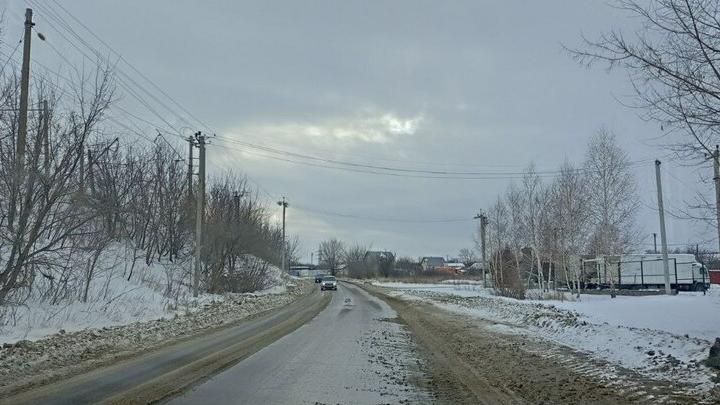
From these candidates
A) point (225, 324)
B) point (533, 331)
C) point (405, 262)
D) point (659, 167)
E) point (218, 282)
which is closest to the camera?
point (533, 331)

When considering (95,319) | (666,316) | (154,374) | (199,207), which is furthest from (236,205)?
(154,374)

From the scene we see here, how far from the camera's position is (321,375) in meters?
10.1

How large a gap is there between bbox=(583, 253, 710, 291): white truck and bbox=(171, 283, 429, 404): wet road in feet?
112

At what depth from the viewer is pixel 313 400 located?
7941 mm

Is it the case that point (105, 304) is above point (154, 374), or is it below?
above

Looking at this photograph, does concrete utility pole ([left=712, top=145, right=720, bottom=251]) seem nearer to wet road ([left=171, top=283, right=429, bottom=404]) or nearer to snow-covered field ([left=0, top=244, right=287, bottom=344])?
wet road ([left=171, top=283, right=429, bottom=404])

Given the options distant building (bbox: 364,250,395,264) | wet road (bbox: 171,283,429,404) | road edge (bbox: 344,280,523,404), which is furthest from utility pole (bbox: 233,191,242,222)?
distant building (bbox: 364,250,395,264)

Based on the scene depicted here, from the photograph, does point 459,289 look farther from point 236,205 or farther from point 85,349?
point 85,349

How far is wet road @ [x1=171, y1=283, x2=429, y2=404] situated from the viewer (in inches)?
322

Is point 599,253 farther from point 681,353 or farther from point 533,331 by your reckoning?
point 681,353

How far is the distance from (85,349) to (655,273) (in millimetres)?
46006

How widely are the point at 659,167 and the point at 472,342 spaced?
815 inches

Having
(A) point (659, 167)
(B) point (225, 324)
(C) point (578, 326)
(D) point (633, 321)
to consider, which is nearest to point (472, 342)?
(C) point (578, 326)

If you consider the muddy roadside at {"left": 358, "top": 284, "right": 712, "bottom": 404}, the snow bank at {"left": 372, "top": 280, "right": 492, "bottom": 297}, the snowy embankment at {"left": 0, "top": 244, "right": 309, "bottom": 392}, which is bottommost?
the snow bank at {"left": 372, "top": 280, "right": 492, "bottom": 297}
